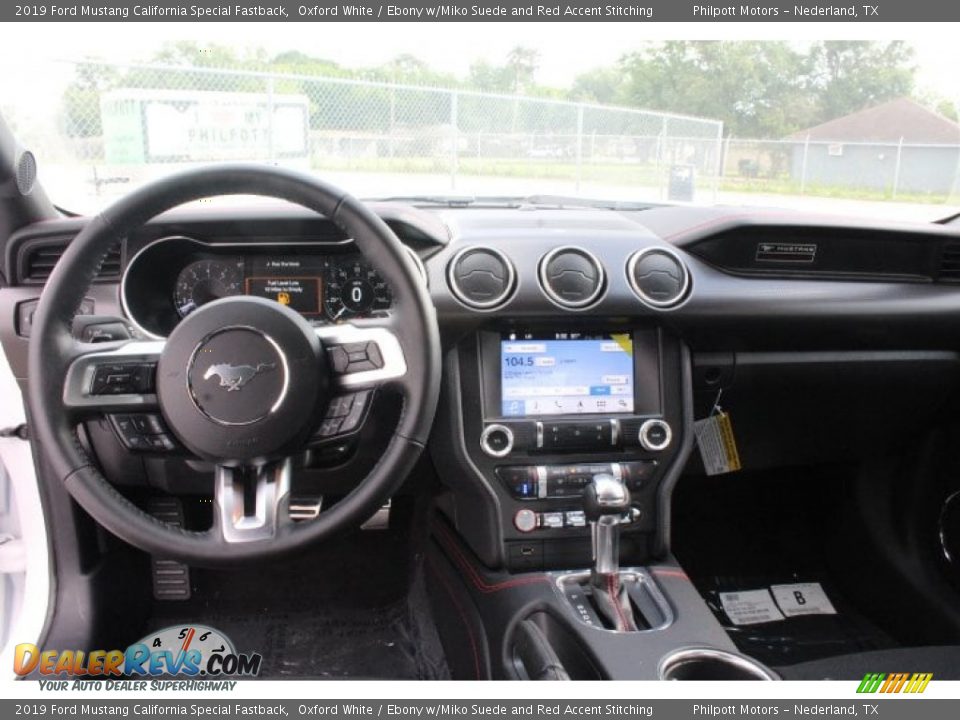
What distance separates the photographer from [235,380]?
134 centimetres

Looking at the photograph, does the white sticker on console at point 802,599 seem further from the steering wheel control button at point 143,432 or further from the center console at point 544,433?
the steering wheel control button at point 143,432

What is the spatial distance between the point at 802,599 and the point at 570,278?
4.98ft

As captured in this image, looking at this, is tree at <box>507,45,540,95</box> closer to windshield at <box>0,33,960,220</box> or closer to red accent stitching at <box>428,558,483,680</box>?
windshield at <box>0,33,960,220</box>

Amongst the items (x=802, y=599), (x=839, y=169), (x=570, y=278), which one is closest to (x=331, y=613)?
(x=570, y=278)

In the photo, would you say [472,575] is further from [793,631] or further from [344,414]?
[793,631]

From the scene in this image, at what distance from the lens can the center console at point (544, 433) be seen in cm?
198

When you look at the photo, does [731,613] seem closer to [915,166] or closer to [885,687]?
[885,687]

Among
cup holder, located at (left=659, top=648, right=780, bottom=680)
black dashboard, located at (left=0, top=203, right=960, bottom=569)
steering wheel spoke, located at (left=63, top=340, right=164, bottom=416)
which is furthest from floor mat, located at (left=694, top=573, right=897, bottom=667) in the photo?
steering wheel spoke, located at (left=63, top=340, right=164, bottom=416)

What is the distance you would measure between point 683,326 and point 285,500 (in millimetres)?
1144

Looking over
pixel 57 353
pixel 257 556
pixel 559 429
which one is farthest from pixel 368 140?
pixel 257 556

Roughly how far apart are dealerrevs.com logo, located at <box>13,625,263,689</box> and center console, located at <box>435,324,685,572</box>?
89cm

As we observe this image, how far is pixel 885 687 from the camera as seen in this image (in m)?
1.73

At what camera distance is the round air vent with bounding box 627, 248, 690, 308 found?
1983 mm

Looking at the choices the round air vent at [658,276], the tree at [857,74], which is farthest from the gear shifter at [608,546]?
the tree at [857,74]
